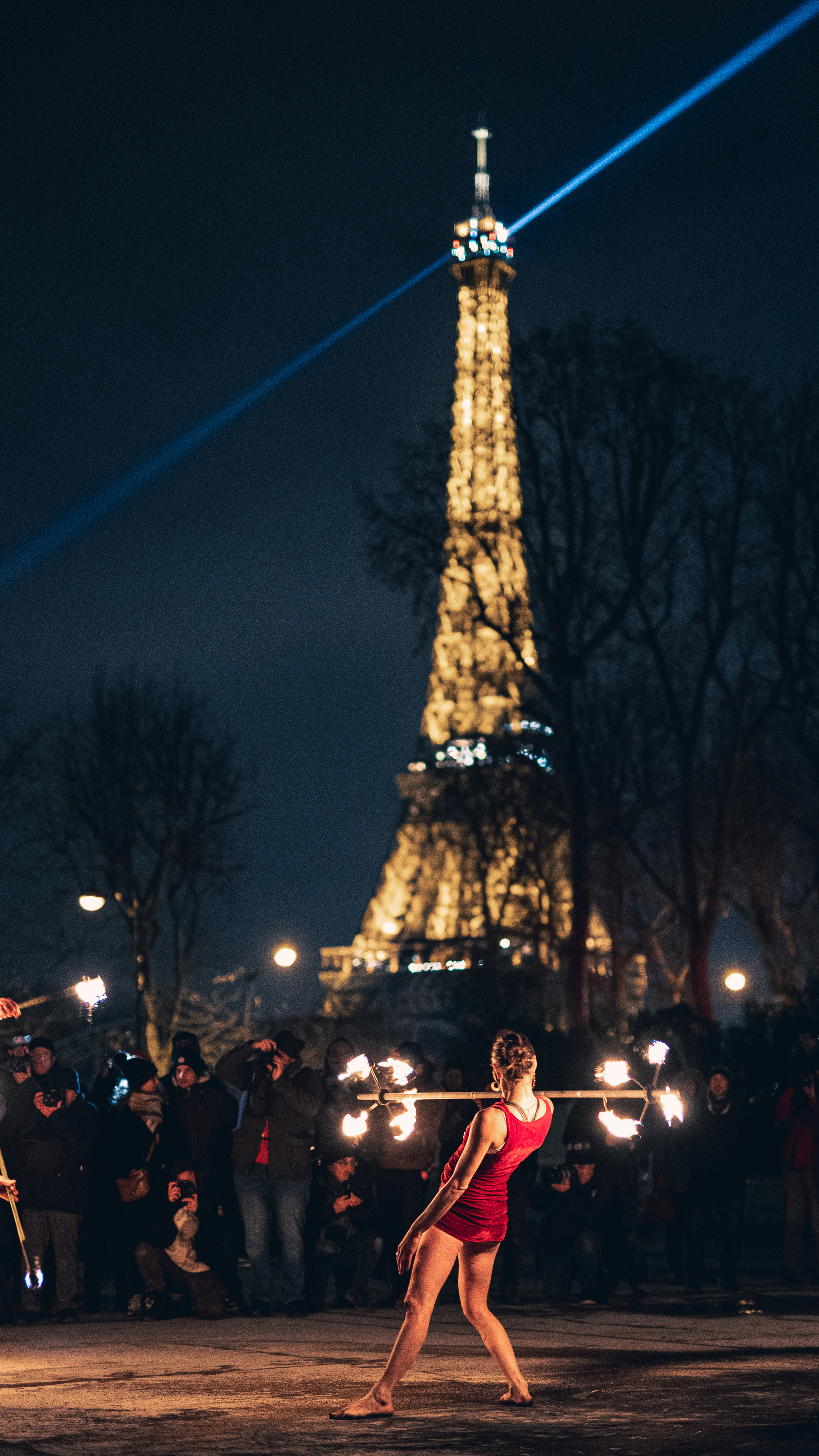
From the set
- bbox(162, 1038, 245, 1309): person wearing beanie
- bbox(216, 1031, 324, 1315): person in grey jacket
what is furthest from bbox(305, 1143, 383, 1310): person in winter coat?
bbox(162, 1038, 245, 1309): person wearing beanie

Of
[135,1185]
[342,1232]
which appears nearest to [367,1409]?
[342,1232]

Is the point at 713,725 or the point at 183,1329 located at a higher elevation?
the point at 713,725

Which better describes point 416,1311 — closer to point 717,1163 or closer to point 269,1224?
point 269,1224

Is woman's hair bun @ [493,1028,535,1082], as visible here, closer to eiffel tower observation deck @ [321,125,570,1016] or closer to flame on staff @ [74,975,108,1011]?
flame on staff @ [74,975,108,1011]

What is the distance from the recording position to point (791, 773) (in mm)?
42625

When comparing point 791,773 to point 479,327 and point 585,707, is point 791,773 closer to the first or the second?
point 585,707

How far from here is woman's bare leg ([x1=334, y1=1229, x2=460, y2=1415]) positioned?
294 inches

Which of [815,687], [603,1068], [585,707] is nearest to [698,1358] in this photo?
[603,1068]

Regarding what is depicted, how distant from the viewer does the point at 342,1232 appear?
12.1 m

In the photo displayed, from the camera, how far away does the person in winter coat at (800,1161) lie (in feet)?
45.4

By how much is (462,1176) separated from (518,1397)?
0.99 m

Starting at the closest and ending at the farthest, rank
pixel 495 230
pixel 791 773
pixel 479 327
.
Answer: pixel 791 773 → pixel 479 327 → pixel 495 230

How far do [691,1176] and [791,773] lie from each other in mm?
29923

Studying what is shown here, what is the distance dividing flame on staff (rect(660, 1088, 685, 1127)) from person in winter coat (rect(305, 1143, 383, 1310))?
4532mm
